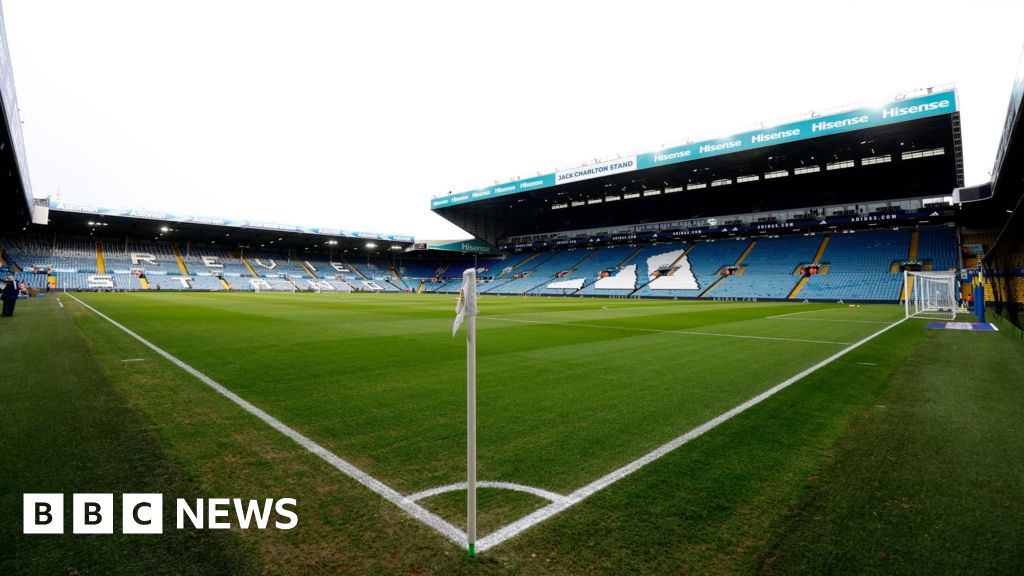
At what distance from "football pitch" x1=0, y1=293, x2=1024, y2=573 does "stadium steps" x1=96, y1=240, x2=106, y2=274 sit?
211 feet

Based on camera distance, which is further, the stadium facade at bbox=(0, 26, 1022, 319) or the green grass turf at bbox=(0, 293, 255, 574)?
the stadium facade at bbox=(0, 26, 1022, 319)

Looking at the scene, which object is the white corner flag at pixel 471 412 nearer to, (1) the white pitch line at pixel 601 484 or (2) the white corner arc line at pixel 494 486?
(1) the white pitch line at pixel 601 484

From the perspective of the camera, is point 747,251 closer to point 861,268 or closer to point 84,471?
point 861,268

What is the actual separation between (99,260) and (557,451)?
7748cm

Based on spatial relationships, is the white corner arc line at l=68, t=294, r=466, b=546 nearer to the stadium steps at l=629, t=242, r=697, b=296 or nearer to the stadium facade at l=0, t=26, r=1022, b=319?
the stadium facade at l=0, t=26, r=1022, b=319

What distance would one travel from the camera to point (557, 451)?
3863 millimetres

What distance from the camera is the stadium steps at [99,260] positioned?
55969mm

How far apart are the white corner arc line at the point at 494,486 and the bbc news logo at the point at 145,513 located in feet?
2.56

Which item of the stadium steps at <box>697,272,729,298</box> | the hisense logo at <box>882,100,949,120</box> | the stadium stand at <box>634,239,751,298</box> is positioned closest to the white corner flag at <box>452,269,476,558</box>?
the hisense logo at <box>882,100,949,120</box>

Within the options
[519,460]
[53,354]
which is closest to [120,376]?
[53,354]

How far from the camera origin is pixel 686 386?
6.36m

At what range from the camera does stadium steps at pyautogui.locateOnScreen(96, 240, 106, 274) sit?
56.0 metres

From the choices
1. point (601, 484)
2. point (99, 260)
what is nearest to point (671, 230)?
point (601, 484)

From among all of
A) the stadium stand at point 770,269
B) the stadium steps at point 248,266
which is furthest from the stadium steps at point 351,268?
the stadium stand at point 770,269
